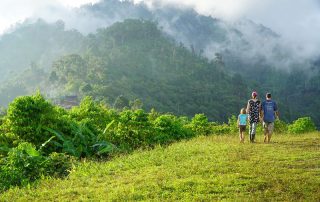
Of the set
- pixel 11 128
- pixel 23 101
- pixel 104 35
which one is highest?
pixel 104 35

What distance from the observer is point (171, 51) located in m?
162

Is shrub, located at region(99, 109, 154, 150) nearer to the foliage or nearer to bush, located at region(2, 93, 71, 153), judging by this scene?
bush, located at region(2, 93, 71, 153)

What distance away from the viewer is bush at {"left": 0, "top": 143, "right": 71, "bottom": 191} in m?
11.7

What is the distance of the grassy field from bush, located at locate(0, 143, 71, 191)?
928 mm

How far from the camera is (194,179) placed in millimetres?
9852

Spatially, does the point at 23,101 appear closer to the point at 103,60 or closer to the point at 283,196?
the point at 283,196

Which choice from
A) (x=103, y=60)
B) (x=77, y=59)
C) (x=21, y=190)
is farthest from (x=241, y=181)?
(x=103, y=60)

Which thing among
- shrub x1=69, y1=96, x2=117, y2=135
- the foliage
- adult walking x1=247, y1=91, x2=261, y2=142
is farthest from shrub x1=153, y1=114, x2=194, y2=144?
the foliage

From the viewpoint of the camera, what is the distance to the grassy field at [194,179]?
28.7ft

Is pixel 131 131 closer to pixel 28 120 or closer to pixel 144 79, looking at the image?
pixel 28 120

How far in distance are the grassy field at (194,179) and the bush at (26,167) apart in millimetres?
928

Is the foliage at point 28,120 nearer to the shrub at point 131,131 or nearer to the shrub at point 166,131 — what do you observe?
the shrub at point 131,131

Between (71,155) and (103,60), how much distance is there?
399ft

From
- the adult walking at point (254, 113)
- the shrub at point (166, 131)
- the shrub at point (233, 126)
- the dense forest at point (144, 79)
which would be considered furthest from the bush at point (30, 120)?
the dense forest at point (144, 79)
